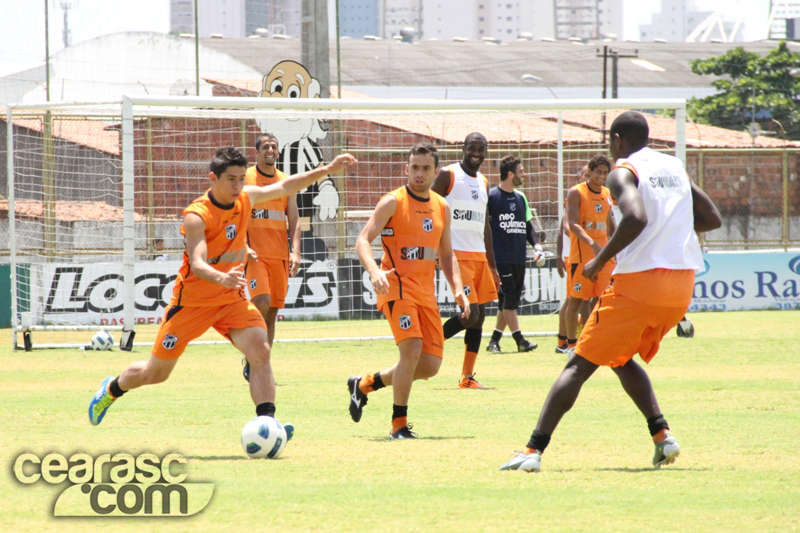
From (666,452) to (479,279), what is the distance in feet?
15.2

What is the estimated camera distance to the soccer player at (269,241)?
10562 millimetres

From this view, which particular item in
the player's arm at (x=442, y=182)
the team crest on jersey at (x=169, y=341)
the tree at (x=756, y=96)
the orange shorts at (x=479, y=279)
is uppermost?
the tree at (x=756, y=96)

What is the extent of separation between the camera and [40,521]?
4895 millimetres

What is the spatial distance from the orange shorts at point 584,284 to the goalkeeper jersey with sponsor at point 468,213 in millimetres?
2453

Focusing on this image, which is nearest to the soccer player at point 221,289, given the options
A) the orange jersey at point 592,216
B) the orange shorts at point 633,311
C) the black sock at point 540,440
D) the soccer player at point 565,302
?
the black sock at point 540,440

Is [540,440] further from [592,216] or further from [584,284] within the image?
[592,216]

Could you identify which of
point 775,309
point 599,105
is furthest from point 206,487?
point 775,309

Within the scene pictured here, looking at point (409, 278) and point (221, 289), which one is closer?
point (221, 289)

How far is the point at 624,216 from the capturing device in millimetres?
5801

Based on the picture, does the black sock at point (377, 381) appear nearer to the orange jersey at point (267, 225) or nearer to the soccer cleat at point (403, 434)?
the soccer cleat at point (403, 434)

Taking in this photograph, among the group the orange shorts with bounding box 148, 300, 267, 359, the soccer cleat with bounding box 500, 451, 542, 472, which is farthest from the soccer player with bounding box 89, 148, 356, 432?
the soccer cleat with bounding box 500, 451, 542, 472

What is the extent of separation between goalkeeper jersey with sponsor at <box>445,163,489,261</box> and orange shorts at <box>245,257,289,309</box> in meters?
1.79

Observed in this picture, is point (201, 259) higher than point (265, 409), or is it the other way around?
point (201, 259)

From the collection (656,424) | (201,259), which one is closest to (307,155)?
(201,259)
